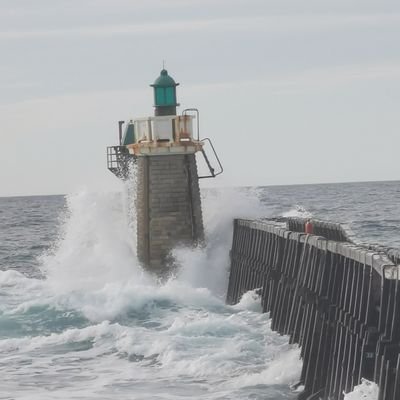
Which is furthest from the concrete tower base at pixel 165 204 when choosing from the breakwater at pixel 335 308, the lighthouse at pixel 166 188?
the breakwater at pixel 335 308

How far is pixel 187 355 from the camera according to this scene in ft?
60.8

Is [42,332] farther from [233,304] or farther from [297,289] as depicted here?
[297,289]

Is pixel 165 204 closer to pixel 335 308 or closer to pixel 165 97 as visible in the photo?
pixel 165 97

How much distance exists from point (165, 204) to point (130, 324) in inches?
149

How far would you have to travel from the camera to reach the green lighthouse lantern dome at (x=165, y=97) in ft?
87.6

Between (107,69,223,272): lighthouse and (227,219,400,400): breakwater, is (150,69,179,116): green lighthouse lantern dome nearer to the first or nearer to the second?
(107,69,223,272): lighthouse

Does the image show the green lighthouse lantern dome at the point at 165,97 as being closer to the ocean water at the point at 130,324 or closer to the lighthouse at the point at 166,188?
the lighthouse at the point at 166,188

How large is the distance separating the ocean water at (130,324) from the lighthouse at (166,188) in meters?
0.52

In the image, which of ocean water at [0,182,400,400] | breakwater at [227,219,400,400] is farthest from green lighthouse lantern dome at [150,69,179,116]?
breakwater at [227,219,400,400]

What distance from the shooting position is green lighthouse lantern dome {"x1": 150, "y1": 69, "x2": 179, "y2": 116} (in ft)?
87.6

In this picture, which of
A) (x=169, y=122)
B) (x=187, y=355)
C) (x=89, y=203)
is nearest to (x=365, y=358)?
(x=187, y=355)

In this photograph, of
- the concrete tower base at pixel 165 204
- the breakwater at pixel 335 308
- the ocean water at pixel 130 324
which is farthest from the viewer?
the concrete tower base at pixel 165 204

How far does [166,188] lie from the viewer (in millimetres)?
25891

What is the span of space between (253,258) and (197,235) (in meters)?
3.15
